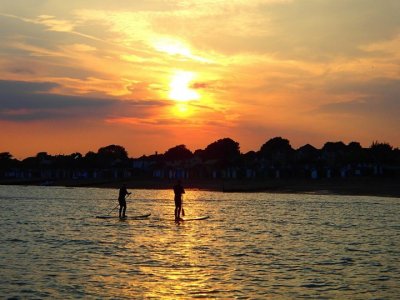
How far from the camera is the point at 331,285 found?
20500 millimetres

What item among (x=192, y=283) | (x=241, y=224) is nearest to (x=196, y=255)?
(x=192, y=283)

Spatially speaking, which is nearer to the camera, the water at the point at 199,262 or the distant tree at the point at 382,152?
the water at the point at 199,262

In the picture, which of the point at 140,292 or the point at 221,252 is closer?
the point at 140,292

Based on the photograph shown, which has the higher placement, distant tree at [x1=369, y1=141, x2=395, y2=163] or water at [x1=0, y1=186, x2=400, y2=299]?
distant tree at [x1=369, y1=141, x2=395, y2=163]

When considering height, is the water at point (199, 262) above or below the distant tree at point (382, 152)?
below

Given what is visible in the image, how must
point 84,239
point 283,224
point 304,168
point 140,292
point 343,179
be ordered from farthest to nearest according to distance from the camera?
point 304,168 < point 343,179 < point 283,224 < point 84,239 < point 140,292

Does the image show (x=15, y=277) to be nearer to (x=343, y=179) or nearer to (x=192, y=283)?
(x=192, y=283)

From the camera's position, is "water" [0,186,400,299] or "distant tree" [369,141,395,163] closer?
"water" [0,186,400,299]

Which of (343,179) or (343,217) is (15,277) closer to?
(343,217)

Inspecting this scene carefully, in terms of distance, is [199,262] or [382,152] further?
[382,152]

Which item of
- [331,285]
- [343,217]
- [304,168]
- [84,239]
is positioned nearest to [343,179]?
[304,168]

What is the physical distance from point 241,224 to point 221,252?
18625 millimetres

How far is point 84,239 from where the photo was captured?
35.0m

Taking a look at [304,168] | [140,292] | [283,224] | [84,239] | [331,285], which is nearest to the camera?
[140,292]
